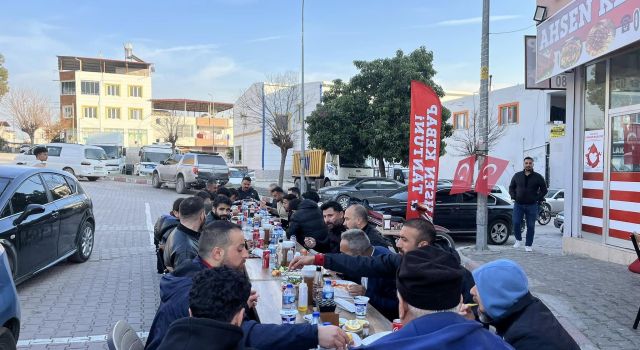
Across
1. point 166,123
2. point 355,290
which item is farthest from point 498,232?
point 166,123

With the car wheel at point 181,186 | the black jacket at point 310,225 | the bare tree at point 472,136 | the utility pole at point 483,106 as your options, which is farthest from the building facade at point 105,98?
the black jacket at point 310,225

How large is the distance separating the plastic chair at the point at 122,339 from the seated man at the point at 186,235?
1715mm

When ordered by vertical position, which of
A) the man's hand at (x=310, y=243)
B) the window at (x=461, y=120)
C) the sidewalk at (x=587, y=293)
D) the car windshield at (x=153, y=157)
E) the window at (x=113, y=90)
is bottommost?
the sidewalk at (x=587, y=293)

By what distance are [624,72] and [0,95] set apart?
42.8 meters

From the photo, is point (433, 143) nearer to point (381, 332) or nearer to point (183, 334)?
point (381, 332)

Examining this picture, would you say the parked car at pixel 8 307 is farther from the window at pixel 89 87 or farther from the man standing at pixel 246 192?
the window at pixel 89 87

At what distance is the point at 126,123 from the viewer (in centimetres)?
5903

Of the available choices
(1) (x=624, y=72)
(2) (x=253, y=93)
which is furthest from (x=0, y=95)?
(1) (x=624, y=72)

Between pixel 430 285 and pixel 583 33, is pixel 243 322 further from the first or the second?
pixel 583 33

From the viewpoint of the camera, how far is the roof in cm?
5912

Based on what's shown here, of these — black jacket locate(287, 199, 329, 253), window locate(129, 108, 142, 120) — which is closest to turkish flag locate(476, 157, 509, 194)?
black jacket locate(287, 199, 329, 253)

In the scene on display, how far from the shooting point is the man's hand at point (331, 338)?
2.69 m

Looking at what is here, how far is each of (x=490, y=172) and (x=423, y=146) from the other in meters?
1.58

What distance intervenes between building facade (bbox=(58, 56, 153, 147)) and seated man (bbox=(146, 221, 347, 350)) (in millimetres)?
59289
